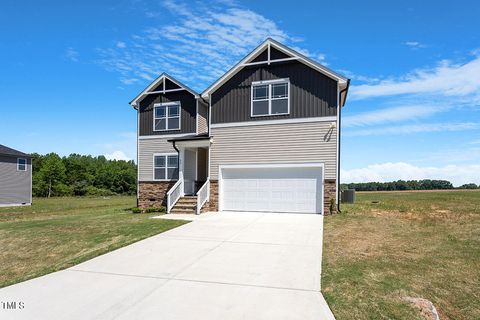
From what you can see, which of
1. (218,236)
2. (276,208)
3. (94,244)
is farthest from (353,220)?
(94,244)

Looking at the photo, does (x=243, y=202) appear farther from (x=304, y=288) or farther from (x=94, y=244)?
(x=304, y=288)

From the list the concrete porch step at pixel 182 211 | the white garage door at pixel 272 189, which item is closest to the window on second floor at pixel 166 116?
the white garage door at pixel 272 189

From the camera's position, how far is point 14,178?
27516 mm

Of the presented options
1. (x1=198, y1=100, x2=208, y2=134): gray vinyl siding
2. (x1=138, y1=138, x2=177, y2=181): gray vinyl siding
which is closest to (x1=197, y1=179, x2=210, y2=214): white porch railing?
(x1=198, y1=100, x2=208, y2=134): gray vinyl siding

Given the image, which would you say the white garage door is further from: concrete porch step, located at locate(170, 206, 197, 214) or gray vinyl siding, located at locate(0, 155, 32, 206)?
gray vinyl siding, located at locate(0, 155, 32, 206)

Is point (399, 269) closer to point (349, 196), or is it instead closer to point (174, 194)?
point (174, 194)

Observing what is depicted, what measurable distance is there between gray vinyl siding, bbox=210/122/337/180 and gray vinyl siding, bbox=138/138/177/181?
4.19 m

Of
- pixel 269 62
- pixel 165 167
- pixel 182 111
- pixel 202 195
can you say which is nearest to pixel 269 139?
pixel 269 62

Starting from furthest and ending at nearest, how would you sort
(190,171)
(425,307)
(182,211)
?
1. (190,171)
2. (182,211)
3. (425,307)

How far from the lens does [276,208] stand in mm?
15188

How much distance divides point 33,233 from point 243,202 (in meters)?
9.01

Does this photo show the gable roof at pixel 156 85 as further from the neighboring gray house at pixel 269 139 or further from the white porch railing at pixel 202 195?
the white porch railing at pixel 202 195

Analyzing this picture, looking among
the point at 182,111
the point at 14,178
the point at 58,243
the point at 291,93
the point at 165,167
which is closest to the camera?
the point at 58,243

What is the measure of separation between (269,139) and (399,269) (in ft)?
32.1
